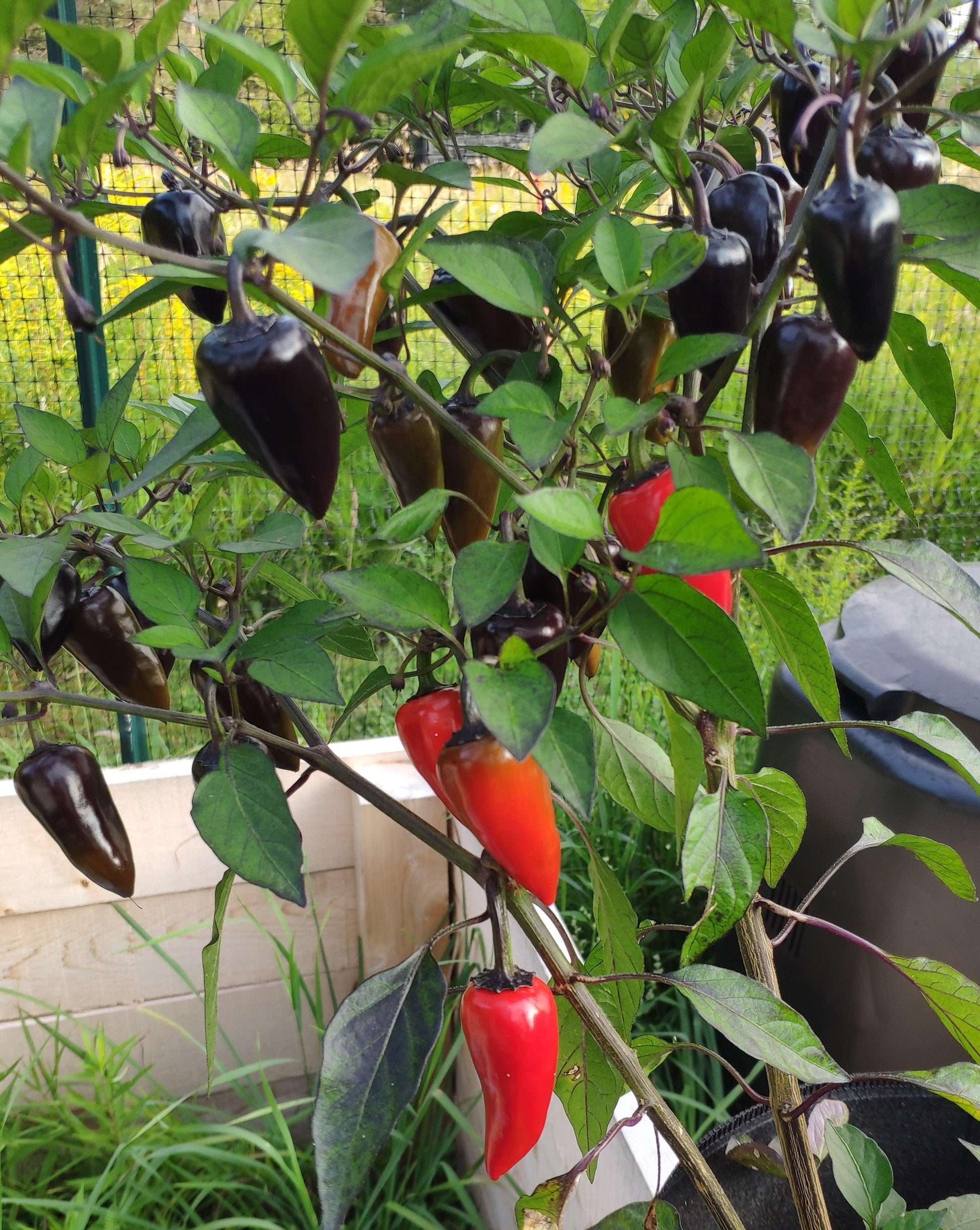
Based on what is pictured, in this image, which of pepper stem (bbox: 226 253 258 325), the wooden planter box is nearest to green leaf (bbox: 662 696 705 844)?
pepper stem (bbox: 226 253 258 325)

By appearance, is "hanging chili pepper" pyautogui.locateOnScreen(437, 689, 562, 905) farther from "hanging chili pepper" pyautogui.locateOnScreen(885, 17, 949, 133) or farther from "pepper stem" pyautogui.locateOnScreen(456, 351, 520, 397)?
"hanging chili pepper" pyautogui.locateOnScreen(885, 17, 949, 133)

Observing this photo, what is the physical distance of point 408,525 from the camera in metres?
0.34

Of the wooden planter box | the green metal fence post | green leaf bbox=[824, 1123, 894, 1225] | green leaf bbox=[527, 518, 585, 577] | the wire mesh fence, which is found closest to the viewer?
green leaf bbox=[527, 518, 585, 577]

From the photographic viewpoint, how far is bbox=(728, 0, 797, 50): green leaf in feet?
1.09

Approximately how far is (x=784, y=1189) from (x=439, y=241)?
687mm

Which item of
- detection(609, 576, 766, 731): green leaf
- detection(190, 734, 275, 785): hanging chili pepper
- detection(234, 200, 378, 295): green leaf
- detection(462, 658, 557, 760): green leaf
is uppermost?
detection(234, 200, 378, 295): green leaf

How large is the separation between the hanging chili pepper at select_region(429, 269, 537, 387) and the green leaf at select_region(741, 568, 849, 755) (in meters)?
0.13

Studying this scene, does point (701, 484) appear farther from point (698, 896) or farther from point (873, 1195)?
point (698, 896)

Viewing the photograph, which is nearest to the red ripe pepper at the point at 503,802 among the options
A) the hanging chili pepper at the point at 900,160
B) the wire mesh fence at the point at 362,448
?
the hanging chili pepper at the point at 900,160

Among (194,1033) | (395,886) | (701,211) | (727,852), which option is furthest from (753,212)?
(194,1033)

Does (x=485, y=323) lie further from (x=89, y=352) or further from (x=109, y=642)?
(x=89, y=352)

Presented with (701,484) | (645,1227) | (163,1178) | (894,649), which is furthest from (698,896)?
(701,484)

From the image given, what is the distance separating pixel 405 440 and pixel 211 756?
153 millimetres

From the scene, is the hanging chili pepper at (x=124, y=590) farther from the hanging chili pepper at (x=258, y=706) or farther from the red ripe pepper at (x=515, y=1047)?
the red ripe pepper at (x=515, y=1047)
